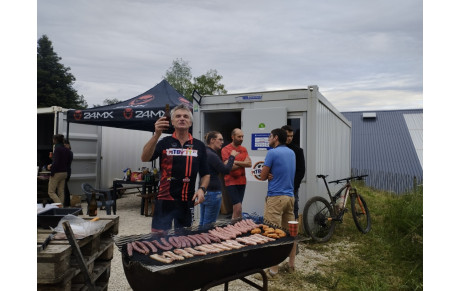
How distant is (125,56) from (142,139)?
7252 millimetres

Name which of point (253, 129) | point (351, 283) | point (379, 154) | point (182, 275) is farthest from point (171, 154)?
point (379, 154)

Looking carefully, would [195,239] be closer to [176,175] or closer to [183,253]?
[183,253]

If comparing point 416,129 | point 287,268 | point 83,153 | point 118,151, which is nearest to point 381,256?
point 287,268

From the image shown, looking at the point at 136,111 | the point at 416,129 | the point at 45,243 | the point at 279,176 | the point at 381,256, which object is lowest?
the point at 381,256

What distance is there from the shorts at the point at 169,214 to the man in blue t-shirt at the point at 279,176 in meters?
1.43

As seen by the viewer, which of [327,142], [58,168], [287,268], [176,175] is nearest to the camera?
[176,175]

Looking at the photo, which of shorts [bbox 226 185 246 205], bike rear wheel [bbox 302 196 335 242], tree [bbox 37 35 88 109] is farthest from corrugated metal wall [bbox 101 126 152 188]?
tree [bbox 37 35 88 109]

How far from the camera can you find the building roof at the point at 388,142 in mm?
17656

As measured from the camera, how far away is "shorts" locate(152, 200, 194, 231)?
10.9ft

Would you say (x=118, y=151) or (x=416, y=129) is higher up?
(x=416, y=129)

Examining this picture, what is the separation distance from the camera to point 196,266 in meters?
2.33

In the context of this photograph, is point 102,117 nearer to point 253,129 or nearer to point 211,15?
point 253,129

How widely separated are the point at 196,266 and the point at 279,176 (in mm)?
2365

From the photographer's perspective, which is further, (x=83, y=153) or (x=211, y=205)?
(x=83, y=153)
